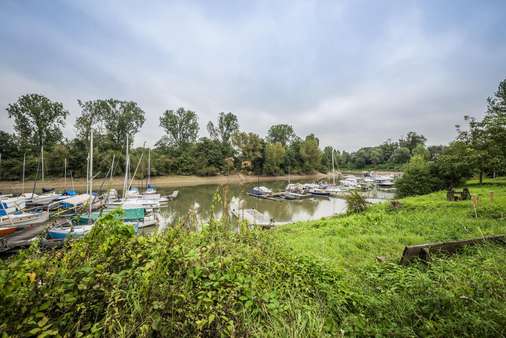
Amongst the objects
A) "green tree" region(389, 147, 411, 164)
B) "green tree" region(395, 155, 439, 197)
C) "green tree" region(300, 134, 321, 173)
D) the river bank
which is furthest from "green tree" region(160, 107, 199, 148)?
"green tree" region(389, 147, 411, 164)

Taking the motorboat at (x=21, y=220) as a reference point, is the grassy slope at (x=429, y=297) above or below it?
above

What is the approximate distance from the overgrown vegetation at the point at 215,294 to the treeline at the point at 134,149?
2131 cm

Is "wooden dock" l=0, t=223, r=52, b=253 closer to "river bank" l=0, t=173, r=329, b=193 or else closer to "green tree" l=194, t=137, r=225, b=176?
"river bank" l=0, t=173, r=329, b=193

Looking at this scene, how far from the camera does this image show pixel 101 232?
5.94ft

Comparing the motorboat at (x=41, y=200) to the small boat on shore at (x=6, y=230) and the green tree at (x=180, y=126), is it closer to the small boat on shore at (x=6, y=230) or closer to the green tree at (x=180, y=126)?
the small boat on shore at (x=6, y=230)

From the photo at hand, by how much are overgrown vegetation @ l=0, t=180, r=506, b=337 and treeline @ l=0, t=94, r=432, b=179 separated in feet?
69.9

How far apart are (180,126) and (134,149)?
15.5 m

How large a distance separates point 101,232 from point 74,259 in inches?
11.0

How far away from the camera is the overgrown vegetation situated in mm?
1247

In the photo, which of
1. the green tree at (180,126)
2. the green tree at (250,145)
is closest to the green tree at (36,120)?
the green tree at (180,126)

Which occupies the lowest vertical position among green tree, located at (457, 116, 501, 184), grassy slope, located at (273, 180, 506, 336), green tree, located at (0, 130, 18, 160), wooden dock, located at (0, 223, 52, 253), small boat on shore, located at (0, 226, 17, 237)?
wooden dock, located at (0, 223, 52, 253)

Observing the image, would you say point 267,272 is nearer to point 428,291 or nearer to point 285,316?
point 285,316

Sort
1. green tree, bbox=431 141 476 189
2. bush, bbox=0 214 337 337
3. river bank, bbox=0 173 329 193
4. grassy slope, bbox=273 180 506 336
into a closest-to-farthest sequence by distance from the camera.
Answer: bush, bbox=0 214 337 337
grassy slope, bbox=273 180 506 336
green tree, bbox=431 141 476 189
river bank, bbox=0 173 329 193

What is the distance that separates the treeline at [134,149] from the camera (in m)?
33.8
